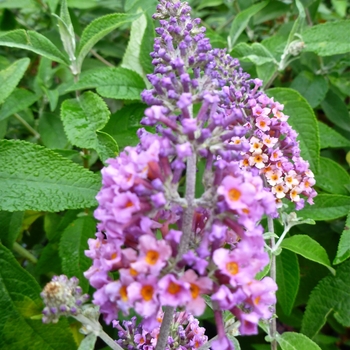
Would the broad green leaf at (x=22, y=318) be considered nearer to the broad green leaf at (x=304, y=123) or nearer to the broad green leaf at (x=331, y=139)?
the broad green leaf at (x=304, y=123)

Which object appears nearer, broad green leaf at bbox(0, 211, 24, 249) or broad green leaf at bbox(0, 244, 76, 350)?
broad green leaf at bbox(0, 244, 76, 350)

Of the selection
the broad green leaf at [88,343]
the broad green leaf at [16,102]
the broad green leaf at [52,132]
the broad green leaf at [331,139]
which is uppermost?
the broad green leaf at [331,139]

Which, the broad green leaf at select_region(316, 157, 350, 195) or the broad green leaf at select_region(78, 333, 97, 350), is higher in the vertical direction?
the broad green leaf at select_region(316, 157, 350, 195)

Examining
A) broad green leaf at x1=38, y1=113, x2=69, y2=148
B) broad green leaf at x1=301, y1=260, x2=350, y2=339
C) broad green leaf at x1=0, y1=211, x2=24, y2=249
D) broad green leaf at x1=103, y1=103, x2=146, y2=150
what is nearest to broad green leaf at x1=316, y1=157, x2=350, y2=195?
broad green leaf at x1=301, y1=260, x2=350, y2=339

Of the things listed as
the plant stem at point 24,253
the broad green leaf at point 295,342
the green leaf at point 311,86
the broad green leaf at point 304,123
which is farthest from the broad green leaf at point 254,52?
the plant stem at point 24,253

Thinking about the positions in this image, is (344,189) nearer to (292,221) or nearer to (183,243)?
(292,221)

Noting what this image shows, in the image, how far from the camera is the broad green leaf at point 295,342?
145 centimetres

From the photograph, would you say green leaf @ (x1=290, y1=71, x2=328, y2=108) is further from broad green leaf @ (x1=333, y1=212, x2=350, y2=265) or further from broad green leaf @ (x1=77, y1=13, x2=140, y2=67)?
broad green leaf @ (x1=77, y1=13, x2=140, y2=67)

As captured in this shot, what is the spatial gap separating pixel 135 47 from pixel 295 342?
1414mm

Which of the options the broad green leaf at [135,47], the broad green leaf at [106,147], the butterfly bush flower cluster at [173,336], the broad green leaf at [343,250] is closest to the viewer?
the butterfly bush flower cluster at [173,336]

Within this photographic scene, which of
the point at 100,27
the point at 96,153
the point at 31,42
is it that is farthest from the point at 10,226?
the point at 100,27

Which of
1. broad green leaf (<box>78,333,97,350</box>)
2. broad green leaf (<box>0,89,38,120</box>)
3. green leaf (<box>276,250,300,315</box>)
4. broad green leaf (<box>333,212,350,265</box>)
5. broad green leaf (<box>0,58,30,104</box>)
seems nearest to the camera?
broad green leaf (<box>78,333,97,350</box>)

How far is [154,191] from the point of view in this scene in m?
0.94

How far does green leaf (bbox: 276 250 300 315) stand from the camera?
173 cm
